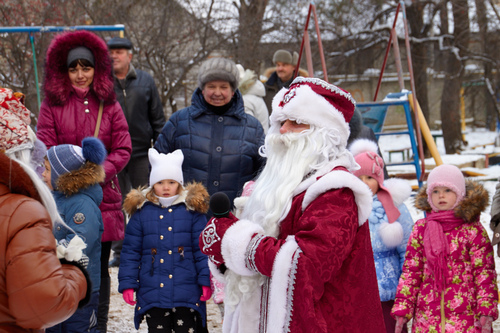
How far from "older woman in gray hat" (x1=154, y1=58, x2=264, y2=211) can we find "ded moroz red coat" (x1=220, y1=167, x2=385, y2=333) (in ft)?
6.04

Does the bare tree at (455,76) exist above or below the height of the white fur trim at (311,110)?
above

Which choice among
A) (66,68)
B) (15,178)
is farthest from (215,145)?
(15,178)

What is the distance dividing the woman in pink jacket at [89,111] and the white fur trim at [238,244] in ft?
6.83

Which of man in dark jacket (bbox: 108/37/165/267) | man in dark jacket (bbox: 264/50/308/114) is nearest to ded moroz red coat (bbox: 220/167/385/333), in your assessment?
man in dark jacket (bbox: 108/37/165/267)

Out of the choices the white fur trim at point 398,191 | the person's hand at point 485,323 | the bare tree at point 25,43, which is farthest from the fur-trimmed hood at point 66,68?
the bare tree at point 25,43

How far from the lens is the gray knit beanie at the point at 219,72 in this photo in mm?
4543

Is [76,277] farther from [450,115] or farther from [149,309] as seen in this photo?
[450,115]

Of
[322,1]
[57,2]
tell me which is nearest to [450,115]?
[322,1]

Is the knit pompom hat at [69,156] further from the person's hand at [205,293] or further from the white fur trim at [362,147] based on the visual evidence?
the white fur trim at [362,147]

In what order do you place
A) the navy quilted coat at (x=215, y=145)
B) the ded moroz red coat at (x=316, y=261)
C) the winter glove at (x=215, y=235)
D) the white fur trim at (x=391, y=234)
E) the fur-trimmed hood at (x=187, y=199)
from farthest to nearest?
the navy quilted coat at (x=215, y=145) → the white fur trim at (x=391, y=234) → the fur-trimmed hood at (x=187, y=199) → the winter glove at (x=215, y=235) → the ded moroz red coat at (x=316, y=261)

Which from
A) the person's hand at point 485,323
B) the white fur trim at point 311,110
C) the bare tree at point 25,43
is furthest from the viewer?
the bare tree at point 25,43

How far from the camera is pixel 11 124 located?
265 cm

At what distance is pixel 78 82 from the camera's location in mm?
4738

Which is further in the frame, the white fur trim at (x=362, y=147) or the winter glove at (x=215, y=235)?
the white fur trim at (x=362, y=147)
